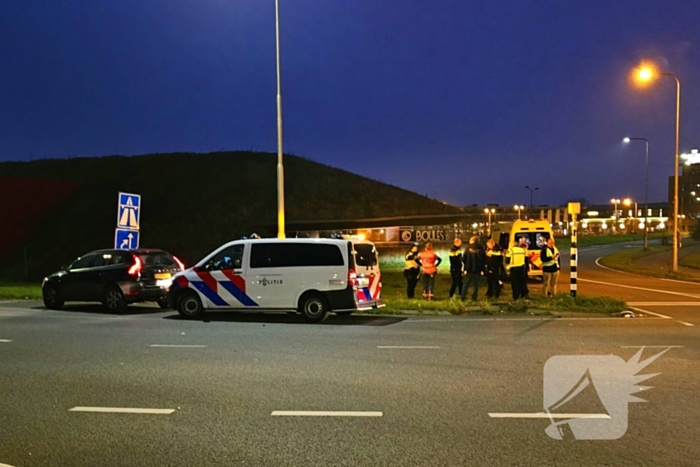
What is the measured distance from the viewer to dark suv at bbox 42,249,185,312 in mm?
15219

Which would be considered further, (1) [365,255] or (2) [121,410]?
(1) [365,255]

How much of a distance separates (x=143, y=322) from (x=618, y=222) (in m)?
112

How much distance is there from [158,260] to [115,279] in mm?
1159

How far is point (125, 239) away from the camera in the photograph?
59.2ft

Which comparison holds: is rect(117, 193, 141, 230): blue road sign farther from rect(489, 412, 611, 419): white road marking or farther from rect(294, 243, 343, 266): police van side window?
rect(489, 412, 611, 419): white road marking

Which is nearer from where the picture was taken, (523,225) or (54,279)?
(54,279)

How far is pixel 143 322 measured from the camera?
13336mm

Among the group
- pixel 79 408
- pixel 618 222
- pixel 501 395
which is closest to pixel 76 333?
pixel 79 408

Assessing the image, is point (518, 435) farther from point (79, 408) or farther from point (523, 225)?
point (523, 225)

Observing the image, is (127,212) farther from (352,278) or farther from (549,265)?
(549,265)

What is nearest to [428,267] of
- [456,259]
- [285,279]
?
[456,259]

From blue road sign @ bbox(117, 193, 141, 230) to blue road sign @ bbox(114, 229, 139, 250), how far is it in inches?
5.6

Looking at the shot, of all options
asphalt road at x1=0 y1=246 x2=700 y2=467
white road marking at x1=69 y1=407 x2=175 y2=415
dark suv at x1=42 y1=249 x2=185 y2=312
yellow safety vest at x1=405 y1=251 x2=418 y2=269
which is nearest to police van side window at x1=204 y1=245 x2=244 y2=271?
asphalt road at x1=0 y1=246 x2=700 y2=467

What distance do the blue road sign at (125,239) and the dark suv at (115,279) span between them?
1728 mm
